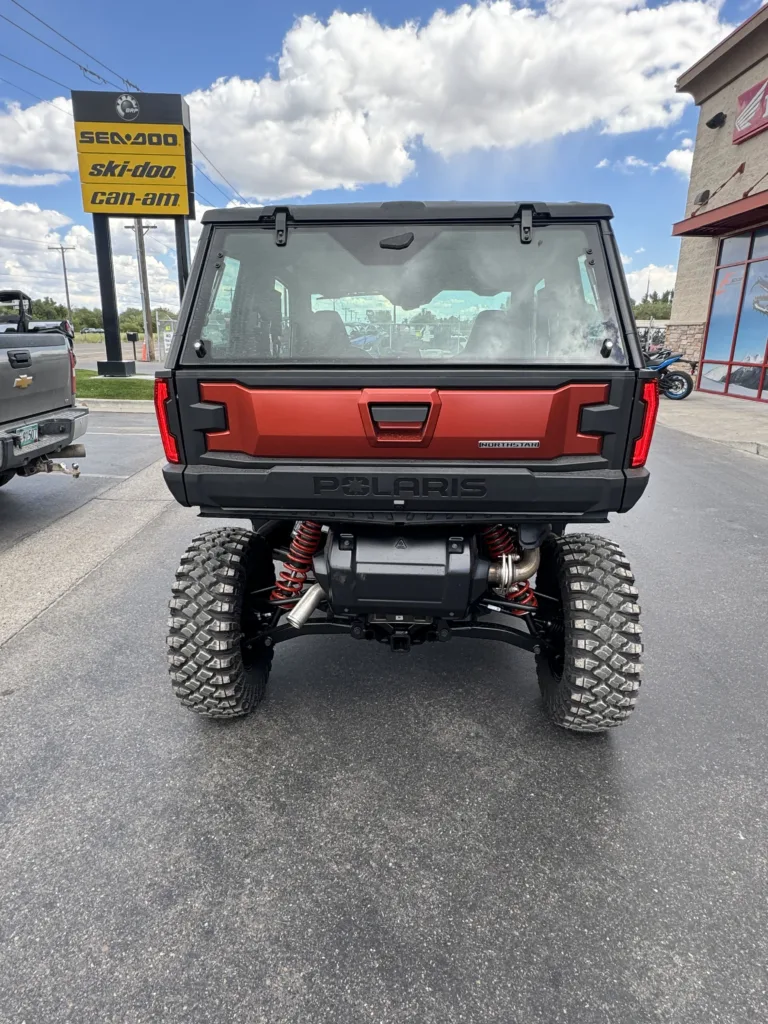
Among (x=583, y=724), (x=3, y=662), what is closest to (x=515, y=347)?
(x=583, y=724)

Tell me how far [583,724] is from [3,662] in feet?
10.2

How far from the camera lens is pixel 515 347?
245cm

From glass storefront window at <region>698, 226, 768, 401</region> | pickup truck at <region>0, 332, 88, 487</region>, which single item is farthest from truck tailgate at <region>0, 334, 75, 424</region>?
glass storefront window at <region>698, 226, 768, 401</region>

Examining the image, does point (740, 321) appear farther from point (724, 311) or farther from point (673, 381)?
point (673, 381)

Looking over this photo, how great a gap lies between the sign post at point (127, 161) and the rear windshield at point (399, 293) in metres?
16.8

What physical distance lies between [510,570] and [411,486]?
0.63m

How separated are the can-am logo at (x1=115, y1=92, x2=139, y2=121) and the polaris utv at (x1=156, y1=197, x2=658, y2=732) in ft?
58.3

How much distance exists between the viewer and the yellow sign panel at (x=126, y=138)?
16594mm

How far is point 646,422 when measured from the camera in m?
2.32

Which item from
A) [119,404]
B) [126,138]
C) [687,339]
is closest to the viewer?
[119,404]

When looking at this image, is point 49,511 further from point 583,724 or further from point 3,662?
point 583,724

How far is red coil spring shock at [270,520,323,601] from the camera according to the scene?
2.92 meters

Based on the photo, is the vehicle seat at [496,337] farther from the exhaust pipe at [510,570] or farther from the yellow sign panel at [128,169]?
the yellow sign panel at [128,169]

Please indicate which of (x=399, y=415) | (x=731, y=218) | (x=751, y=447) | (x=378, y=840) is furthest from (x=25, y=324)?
(x=731, y=218)
